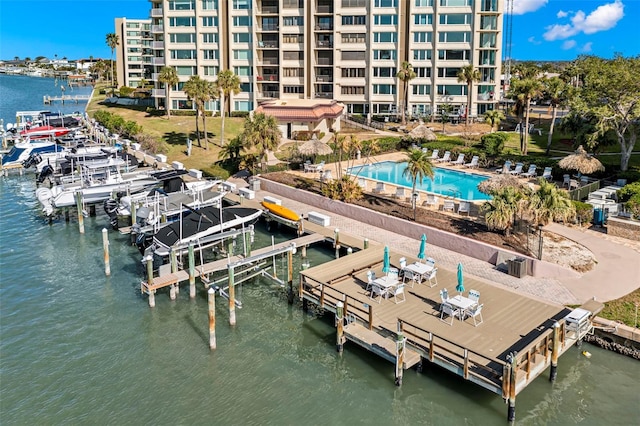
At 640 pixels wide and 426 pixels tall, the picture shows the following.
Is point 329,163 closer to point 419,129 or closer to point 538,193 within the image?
point 419,129

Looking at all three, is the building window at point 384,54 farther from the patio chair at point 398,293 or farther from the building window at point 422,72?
the patio chair at point 398,293

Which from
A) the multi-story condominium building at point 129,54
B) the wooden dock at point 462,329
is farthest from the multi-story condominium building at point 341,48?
the wooden dock at point 462,329

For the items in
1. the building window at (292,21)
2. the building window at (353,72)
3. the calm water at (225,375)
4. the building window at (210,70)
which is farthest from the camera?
the building window at (210,70)

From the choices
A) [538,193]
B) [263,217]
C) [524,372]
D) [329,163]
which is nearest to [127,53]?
[329,163]

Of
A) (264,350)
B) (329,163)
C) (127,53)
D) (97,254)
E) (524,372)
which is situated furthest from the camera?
(127,53)

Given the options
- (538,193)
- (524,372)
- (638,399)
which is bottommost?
(638,399)

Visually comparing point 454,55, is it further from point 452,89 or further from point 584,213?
point 584,213
